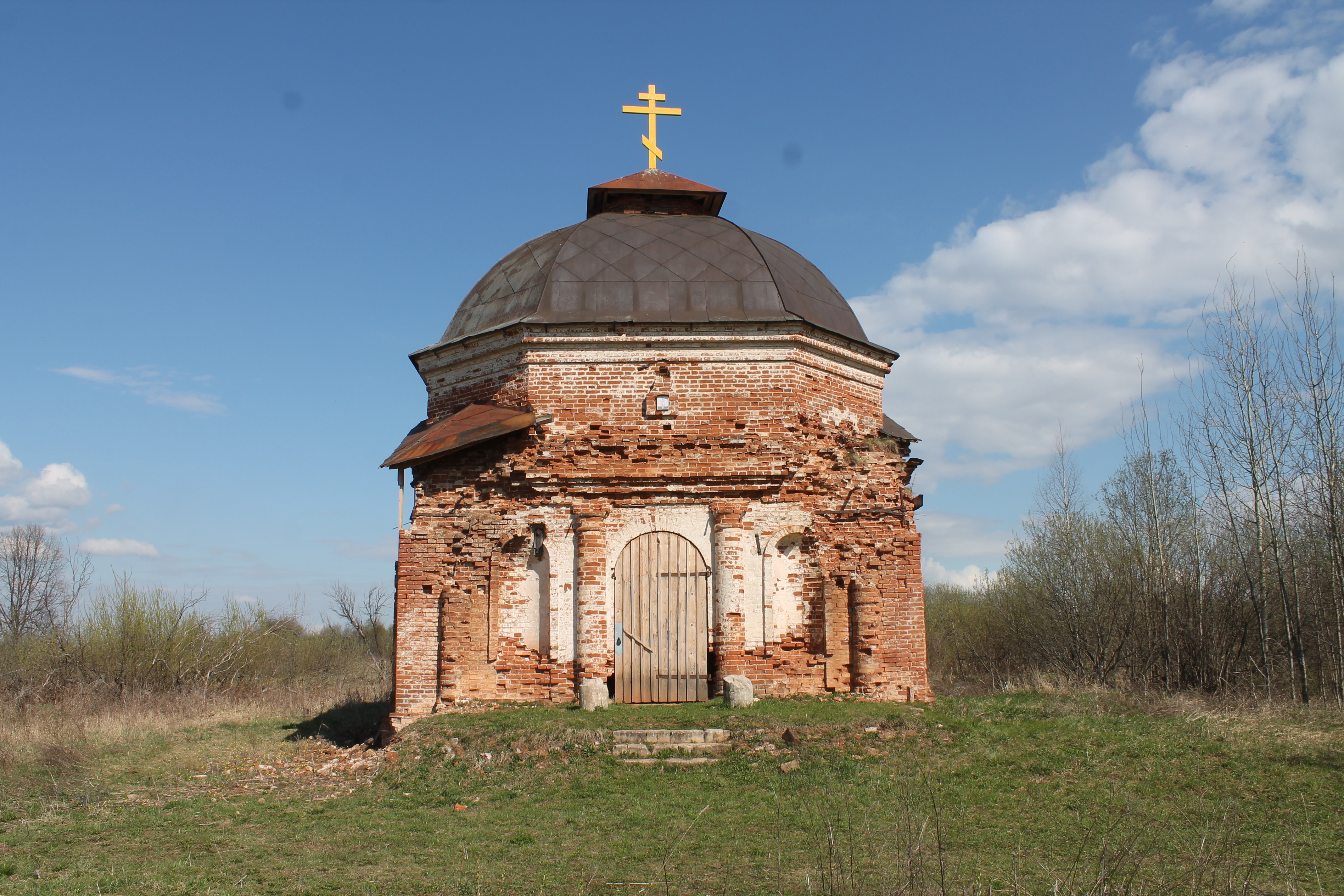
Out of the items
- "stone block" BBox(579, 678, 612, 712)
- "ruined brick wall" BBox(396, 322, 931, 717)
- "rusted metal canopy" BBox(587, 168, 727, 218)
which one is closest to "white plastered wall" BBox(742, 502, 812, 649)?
"ruined brick wall" BBox(396, 322, 931, 717)

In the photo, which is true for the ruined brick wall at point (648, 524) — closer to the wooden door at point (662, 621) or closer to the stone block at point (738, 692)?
the wooden door at point (662, 621)

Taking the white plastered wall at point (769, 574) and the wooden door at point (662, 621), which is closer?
the wooden door at point (662, 621)

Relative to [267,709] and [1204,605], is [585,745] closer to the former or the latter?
[267,709]

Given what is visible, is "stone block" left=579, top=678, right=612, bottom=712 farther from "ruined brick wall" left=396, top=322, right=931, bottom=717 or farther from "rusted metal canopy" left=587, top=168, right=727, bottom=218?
"rusted metal canopy" left=587, top=168, right=727, bottom=218

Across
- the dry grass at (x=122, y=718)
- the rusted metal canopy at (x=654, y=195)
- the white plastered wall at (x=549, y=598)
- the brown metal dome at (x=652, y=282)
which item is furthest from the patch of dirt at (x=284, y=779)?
the rusted metal canopy at (x=654, y=195)

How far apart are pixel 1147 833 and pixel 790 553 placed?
19.0 ft

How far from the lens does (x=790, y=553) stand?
1170 centimetres

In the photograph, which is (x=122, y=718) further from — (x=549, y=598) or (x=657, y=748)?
(x=657, y=748)

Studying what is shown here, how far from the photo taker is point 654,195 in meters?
15.4

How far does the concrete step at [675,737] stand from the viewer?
9.34 metres

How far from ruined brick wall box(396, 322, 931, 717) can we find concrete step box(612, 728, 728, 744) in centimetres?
174

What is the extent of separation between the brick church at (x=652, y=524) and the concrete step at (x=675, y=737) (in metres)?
1.71

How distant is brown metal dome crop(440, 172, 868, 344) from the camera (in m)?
12.0

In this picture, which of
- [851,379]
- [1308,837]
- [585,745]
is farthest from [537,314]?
[1308,837]
